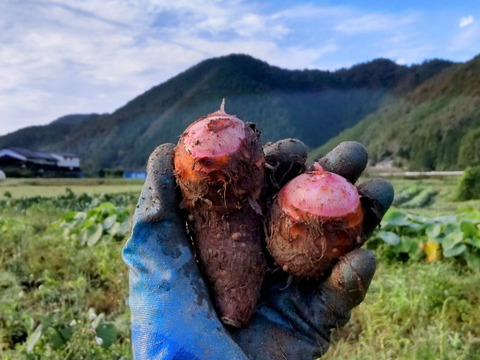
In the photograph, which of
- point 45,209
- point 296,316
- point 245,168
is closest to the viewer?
point 245,168

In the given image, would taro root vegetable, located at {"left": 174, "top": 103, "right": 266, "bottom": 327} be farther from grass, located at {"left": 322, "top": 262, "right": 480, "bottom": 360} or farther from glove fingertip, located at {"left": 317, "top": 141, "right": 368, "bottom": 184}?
grass, located at {"left": 322, "top": 262, "right": 480, "bottom": 360}

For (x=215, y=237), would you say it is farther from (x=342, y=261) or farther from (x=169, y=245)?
(x=342, y=261)

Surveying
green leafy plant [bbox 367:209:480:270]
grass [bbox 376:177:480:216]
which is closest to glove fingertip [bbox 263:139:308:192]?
green leafy plant [bbox 367:209:480:270]

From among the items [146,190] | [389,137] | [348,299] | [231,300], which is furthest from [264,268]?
[389,137]

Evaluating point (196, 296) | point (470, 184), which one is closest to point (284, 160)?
point (196, 296)

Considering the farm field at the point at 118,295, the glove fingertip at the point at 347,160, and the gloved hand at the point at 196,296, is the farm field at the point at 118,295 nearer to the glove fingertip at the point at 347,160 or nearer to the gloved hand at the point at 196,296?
the gloved hand at the point at 196,296

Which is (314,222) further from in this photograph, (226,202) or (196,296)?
(196,296)
